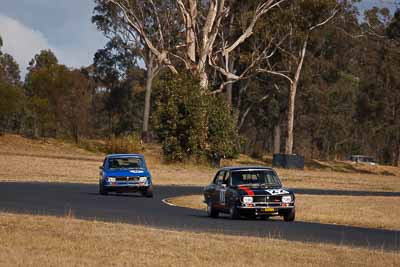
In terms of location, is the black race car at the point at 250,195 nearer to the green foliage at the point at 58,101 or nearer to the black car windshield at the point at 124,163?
the black car windshield at the point at 124,163

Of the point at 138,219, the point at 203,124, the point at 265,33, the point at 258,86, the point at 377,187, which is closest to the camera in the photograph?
the point at 138,219

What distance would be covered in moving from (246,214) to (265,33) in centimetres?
4716

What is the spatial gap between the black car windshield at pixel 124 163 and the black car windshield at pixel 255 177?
10.8 metres

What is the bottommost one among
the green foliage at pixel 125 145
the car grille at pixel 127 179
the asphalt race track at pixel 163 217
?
the asphalt race track at pixel 163 217

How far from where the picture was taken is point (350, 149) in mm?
108938

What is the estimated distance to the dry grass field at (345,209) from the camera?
25766 mm

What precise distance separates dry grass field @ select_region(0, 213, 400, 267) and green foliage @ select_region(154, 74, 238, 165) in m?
42.6

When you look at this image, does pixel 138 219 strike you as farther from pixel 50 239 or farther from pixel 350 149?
pixel 350 149

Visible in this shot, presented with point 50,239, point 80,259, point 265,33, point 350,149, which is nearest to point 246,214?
point 50,239

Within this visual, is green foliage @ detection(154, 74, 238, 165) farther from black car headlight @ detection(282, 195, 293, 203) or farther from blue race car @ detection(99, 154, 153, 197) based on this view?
black car headlight @ detection(282, 195, 293, 203)

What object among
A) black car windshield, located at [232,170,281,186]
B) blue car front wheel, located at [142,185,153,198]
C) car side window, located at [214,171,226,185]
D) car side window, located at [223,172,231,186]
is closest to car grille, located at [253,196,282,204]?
black car windshield, located at [232,170,281,186]

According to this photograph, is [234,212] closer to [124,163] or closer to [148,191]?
[148,191]

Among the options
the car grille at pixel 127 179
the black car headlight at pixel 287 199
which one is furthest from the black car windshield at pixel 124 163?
the black car headlight at pixel 287 199

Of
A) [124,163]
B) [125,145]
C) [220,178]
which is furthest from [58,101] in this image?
[220,178]
